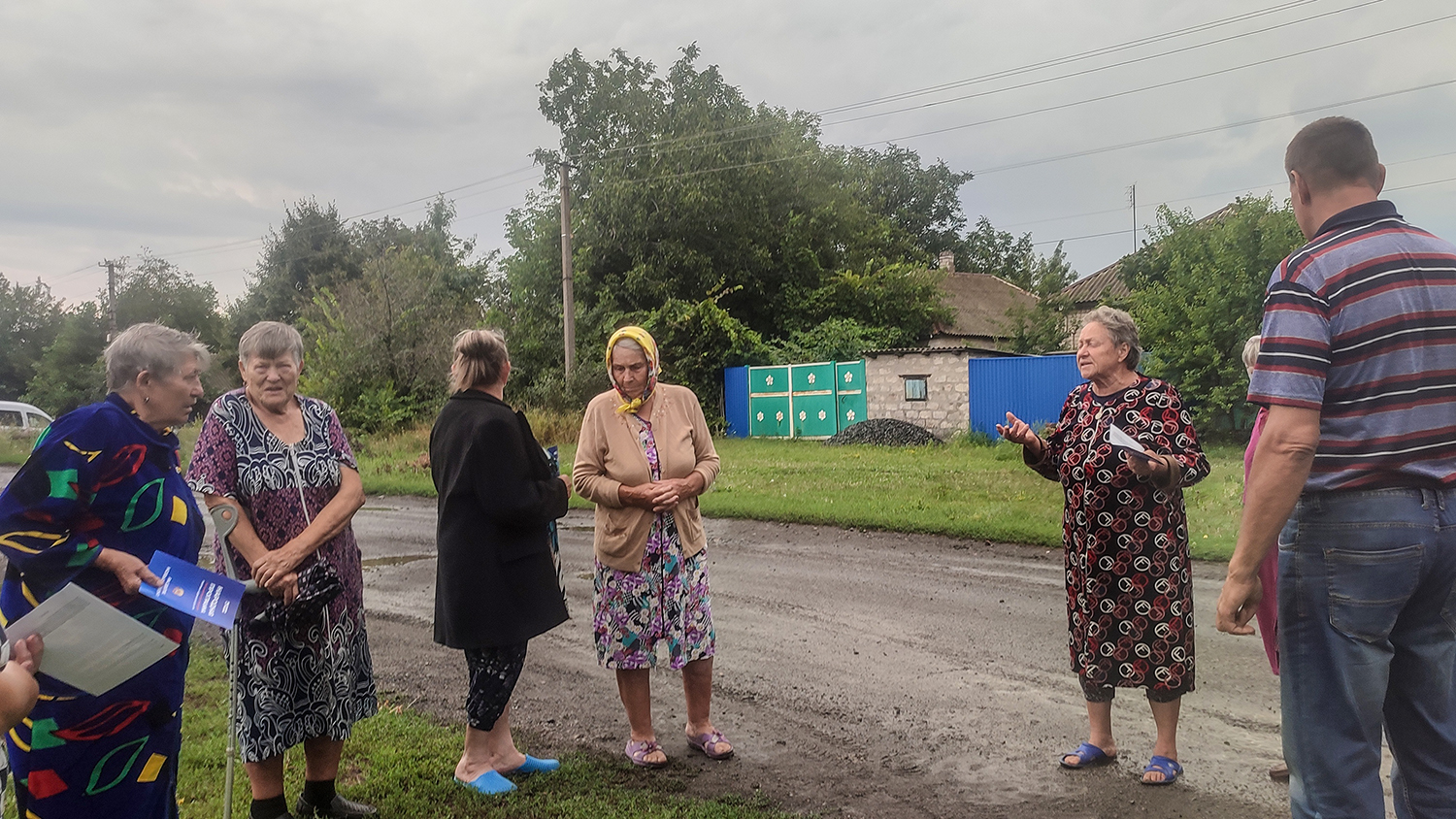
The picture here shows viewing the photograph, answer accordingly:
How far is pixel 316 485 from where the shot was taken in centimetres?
380

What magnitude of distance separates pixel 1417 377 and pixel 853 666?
381 centimetres

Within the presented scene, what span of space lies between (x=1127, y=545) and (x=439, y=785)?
10.5 ft

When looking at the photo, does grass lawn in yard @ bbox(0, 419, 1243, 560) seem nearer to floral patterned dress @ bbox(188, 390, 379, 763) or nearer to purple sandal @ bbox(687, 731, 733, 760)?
purple sandal @ bbox(687, 731, 733, 760)

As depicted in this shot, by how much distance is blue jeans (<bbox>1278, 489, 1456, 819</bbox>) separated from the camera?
2494mm

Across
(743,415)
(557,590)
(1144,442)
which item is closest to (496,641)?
(557,590)

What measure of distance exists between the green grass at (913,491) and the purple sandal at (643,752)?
6.21 m

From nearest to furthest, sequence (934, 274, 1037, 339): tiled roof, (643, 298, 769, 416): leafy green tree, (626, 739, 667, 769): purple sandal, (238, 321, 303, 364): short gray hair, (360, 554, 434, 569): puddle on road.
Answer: (238, 321, 303, 364): short gray hair
(626, 739, 667, 769): purple sandal
(360, 554, 434, 569): puddle on road
(643, 298, 769, 416): leafy green tree
(934, 274, 1037, 339): tiled roof

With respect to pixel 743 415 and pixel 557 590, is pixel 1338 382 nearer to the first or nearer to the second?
pixel 557 590

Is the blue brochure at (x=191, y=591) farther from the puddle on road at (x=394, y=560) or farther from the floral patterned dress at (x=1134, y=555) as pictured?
the puddle on road at (x=394, y=560)

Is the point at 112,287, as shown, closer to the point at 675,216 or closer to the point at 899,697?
the point at 675,216

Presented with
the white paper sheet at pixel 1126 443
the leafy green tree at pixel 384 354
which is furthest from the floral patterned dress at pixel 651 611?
the leafy green tree at pixel 384 354

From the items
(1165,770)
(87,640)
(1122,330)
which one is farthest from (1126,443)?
(87,640)

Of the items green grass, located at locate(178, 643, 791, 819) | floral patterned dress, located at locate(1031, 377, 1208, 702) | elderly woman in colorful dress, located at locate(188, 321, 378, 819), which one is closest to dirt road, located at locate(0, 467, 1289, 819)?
green grass, located at locate(178, 643, 791, 819)

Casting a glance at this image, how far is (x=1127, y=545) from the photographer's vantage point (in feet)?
13.5
